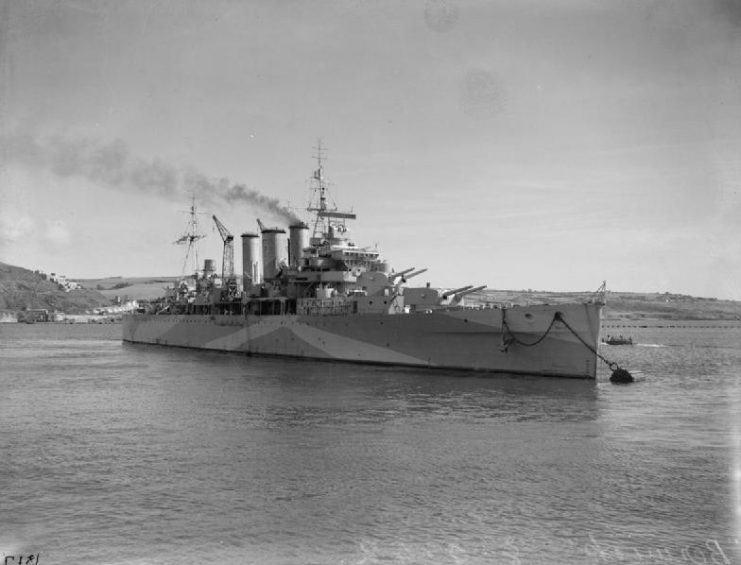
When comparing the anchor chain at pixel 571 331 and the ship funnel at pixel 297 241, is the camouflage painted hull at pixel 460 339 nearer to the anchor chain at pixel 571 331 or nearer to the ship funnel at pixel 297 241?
the anchor chain at pixel 571 331

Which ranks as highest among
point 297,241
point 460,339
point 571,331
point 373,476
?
point 297,241

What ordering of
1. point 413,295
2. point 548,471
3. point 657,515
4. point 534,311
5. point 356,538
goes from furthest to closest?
1. point 413,295
2. point 534,311
3. point 548,471
4. point 657,515
5. point 356,538

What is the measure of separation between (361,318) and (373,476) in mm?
18348

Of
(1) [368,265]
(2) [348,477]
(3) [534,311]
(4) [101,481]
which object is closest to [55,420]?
(4) [101,481]

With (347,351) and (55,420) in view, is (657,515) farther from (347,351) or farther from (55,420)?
(347,351)

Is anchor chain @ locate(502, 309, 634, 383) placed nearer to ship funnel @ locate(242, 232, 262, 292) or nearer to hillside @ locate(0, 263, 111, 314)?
ship funnel @ locate(242, 232, 262, 292)

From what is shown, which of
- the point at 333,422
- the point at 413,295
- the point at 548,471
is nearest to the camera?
the point at 548,471

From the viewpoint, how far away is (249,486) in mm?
11797

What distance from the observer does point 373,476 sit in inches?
486

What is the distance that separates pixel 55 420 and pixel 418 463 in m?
11.0

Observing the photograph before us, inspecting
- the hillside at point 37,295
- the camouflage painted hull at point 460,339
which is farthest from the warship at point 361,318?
the hillside at point 37,295

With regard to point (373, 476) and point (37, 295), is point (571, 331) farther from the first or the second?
point (37, 295)

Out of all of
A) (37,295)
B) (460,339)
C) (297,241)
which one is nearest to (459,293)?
(460,339)

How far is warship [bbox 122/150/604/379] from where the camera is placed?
25.7 metres
